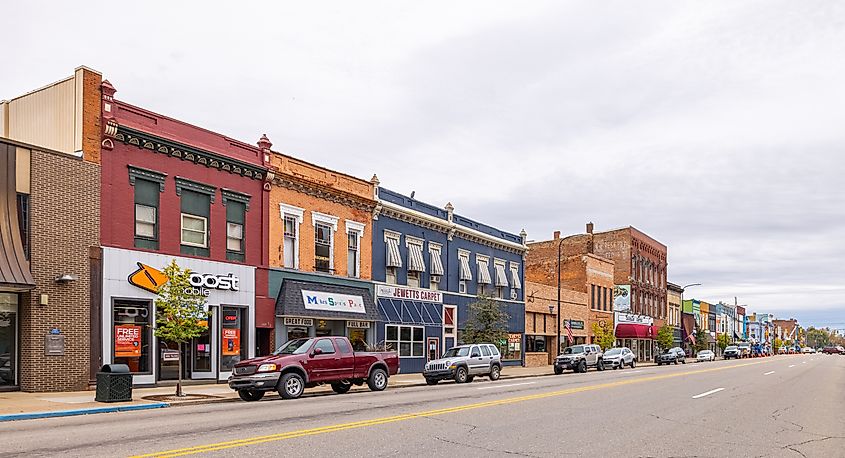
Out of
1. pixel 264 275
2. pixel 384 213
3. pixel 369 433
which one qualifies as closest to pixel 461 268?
pixel 384 213

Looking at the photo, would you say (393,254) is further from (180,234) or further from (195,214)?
(180,234)

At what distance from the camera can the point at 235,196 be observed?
29.2 meters

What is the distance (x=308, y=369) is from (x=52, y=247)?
813 cm

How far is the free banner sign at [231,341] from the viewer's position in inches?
1112

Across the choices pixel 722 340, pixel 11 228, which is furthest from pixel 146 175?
pixel 722 340

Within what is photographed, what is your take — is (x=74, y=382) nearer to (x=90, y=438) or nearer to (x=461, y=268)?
(x=90, y=438)

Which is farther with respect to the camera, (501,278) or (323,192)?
(501,278)

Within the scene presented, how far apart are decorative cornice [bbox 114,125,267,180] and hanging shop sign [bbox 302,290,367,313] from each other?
5202 mm

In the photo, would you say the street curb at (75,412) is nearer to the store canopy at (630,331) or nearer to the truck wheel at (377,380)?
the truck wheel at (377,380)

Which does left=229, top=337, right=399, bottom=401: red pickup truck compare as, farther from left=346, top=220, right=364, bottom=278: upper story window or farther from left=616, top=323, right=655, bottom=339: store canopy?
left=616, top=323, right=655, bottom=339: store canopy

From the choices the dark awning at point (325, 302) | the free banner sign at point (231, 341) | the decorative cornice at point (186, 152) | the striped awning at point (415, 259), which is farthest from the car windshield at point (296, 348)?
the striped awning at point (415, 259)

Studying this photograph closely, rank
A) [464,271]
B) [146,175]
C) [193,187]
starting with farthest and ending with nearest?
[464,271] → [193,187] → [146,175]

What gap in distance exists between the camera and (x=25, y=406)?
1836cm

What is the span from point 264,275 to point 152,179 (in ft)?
19.8
